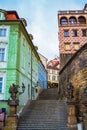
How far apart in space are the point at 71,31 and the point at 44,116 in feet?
71.4

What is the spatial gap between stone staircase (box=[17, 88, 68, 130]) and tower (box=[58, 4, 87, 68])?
45.0 feet

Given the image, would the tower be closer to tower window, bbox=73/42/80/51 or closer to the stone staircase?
tower window, bbox=73/42/80/51

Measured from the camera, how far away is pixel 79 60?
1602 cm

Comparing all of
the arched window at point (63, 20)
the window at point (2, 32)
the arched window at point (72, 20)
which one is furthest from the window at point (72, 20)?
the window at point (2, 32)

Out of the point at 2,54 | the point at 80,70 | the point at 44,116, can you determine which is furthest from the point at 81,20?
the point at 44,116

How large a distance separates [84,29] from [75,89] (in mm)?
19880

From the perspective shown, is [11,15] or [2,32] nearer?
[2,32]

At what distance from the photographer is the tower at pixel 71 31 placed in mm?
32094

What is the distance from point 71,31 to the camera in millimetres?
33469

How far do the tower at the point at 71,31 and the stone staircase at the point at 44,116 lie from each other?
13714mm

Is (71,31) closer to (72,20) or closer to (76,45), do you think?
(72,20)

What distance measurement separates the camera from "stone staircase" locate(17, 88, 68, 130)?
1353 centimetres

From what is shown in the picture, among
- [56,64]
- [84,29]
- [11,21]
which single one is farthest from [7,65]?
[56,64]

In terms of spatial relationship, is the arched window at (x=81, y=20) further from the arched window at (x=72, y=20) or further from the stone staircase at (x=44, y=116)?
the stone staircase at (x=44, y=116)
